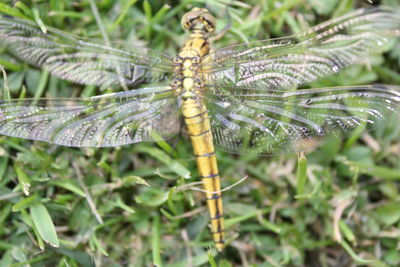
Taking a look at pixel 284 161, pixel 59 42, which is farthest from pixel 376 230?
pixel 59 42

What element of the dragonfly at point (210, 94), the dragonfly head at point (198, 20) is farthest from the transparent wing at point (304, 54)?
the dragonfly head at point (198, 20)

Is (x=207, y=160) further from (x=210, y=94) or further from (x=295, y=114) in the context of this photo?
(x=295, y=114)

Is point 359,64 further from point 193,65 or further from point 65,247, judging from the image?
point 65,247

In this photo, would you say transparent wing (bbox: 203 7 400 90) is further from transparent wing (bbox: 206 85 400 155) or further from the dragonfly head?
the dragonfly head

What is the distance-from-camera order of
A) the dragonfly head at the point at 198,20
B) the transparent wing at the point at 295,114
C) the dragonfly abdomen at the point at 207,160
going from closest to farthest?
the transparent wing at the point at 295,114 → the dragonfly abdomen at the point at 207,160 → the dragonfly head at the point at 198,20

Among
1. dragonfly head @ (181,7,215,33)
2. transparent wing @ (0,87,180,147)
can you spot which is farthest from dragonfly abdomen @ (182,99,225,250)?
dragonfly head @ (181,7,215,33)

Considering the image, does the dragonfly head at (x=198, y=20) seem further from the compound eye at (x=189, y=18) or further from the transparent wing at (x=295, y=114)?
the transparent wing at (x=295, y=114)
